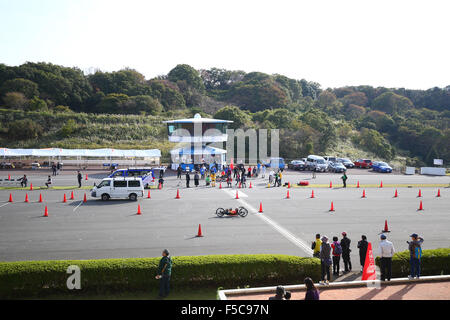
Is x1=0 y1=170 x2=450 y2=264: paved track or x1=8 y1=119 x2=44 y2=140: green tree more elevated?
x1=8 y1=119 x2=44 y2=140: green tree

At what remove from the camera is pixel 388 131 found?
83.0 meters

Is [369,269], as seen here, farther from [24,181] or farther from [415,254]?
[24,181]

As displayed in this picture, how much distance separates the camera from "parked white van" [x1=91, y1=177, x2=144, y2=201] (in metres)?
24.5

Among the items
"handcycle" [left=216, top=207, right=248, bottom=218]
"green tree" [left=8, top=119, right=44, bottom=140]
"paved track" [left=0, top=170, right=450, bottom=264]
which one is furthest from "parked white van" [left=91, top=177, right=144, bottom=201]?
"green tree" [left=8, top=119, right=44, bottom=140]

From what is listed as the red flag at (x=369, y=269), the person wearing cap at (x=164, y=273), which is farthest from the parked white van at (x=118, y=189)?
the red flag at (x=369, y=269)

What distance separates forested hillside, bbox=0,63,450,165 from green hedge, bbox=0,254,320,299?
50.5 meters

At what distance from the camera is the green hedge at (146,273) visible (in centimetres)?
1009

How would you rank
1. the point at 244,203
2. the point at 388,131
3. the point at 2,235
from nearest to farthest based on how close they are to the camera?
1. the point at 2,235
2. the point at 244,203
3. the point at 388,131

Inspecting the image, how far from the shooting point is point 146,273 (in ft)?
34.4

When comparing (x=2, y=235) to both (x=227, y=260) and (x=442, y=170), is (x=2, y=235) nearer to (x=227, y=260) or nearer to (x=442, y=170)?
(x=227, y=260)

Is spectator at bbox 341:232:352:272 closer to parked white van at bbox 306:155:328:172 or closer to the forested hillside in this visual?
parked white van at bbox 306:155:328:172

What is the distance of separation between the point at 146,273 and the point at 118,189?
14928mm

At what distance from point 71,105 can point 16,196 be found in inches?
2609
